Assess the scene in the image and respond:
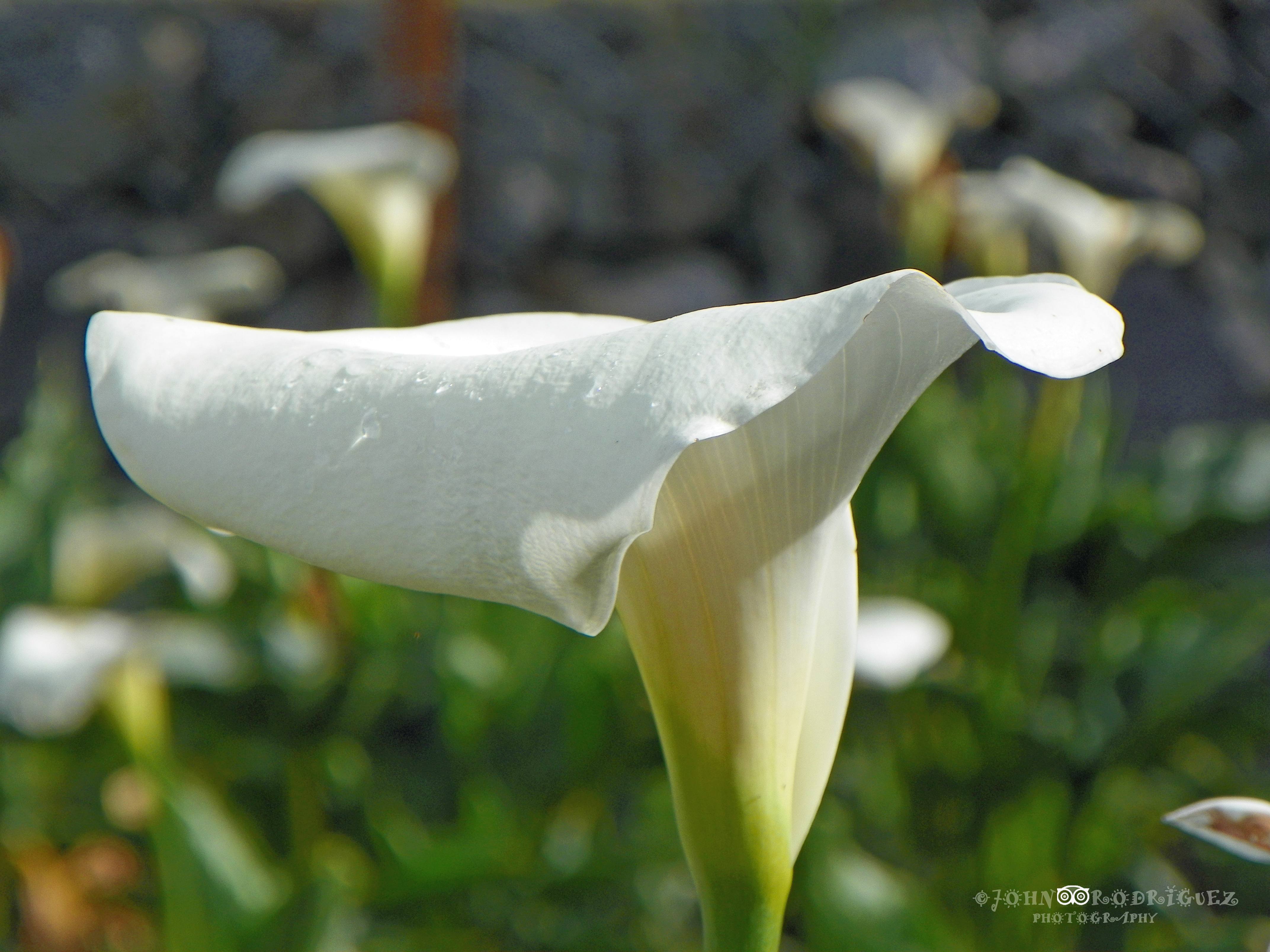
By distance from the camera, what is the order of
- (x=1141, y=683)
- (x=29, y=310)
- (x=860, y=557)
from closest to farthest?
1. (x=1141, y=683)
2. (x=860, y=557)
3. (x=29, y=310)

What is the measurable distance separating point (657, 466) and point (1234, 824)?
134 mm

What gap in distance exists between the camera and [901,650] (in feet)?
2.42

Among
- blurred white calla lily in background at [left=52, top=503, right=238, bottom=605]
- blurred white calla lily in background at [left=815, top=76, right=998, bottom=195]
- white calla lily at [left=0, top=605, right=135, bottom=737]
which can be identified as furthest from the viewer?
blurred white calla lily in background at [left=815, top=76, right=998, bottom=195]

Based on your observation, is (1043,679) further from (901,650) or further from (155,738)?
(155,738)

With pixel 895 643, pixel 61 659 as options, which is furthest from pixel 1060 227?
pixel 61 659

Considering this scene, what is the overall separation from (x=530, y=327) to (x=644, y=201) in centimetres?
171

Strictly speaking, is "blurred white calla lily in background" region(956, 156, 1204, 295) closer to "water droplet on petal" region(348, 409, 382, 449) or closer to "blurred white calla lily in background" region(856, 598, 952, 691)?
"blurred white calla lily in background" region(856, 598, 952, 691)

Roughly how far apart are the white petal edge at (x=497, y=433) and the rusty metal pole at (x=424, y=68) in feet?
4.23

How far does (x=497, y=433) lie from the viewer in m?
0.15

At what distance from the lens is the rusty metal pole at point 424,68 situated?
1.46m

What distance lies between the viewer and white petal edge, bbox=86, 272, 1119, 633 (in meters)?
0.15

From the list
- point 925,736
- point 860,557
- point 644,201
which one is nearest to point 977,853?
point 925,736

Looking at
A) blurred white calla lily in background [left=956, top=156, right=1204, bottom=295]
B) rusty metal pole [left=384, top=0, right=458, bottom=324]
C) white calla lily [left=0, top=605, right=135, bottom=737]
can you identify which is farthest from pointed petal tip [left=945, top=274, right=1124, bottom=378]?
rusty metal pole [left=384, top=0, right=458, bottom=324]

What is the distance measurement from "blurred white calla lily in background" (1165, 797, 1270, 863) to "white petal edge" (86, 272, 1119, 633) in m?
0.09
